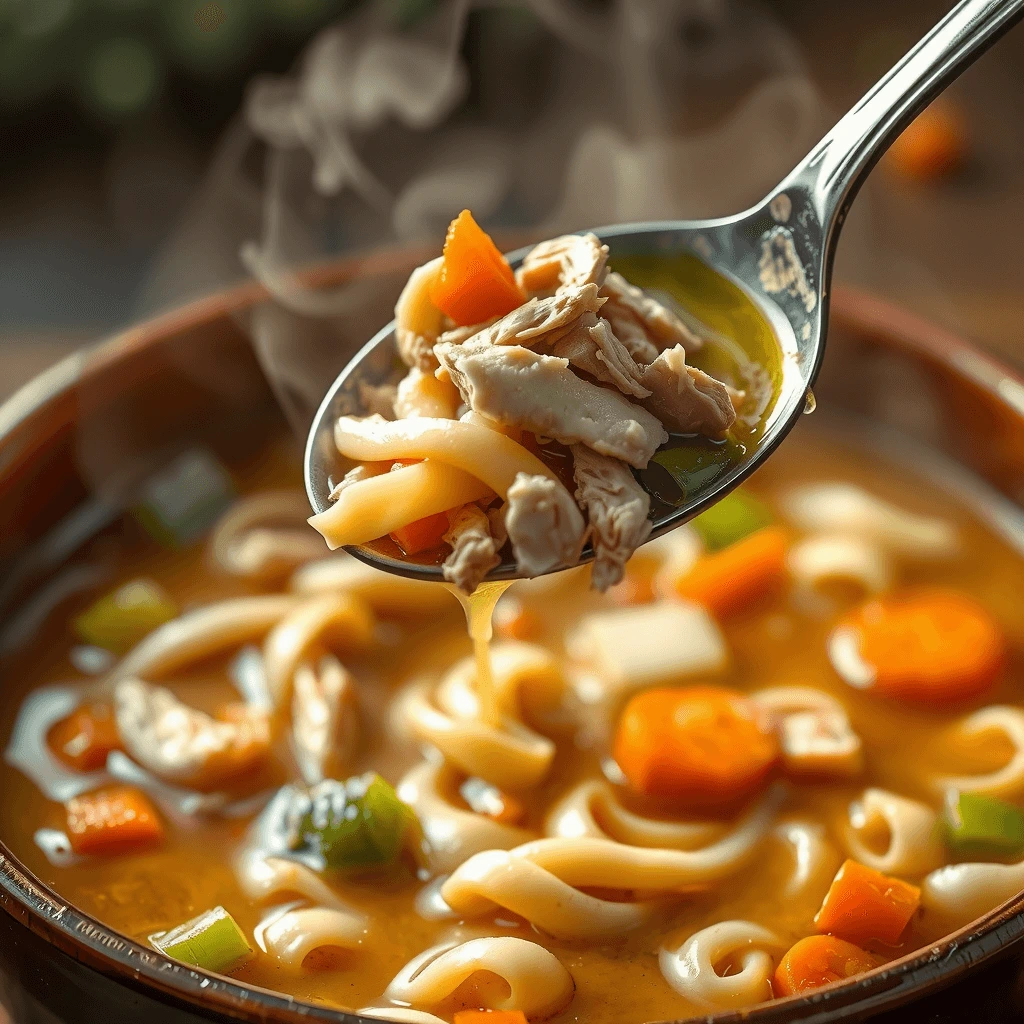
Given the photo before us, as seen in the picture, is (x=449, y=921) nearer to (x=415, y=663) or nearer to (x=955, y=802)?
(x=415, y=663)

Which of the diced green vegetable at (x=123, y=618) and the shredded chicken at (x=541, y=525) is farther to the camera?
the diced green vegetable at (x=123, y=618)

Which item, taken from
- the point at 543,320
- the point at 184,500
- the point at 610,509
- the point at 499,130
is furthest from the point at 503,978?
the point at 499,130

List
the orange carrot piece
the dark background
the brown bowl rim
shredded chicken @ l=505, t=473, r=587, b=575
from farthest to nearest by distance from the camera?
1. the dark background
2. the orange carrot piece
3. shredded chicken @ l=505, t=473, r=587, b=575
4. the brown bowl rim

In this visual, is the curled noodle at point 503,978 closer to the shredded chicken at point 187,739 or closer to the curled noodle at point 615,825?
the curled noodle at point 615,825

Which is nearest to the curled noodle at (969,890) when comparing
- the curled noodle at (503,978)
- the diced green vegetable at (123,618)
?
the curled noodle at (503,978)

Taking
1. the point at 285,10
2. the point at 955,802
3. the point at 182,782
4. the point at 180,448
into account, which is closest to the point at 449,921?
the point at 182,782

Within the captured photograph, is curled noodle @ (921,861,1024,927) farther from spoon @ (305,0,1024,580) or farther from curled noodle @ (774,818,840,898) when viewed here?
spoon @ (305,0,1024,580)

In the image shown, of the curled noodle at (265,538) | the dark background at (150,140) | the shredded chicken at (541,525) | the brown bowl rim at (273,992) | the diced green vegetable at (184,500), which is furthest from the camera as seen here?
the dark background at (150,140)

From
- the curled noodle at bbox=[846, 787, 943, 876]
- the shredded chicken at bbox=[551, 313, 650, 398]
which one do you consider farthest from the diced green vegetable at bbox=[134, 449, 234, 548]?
the curled noodle at bbox=[846, 787, 943, 876]
